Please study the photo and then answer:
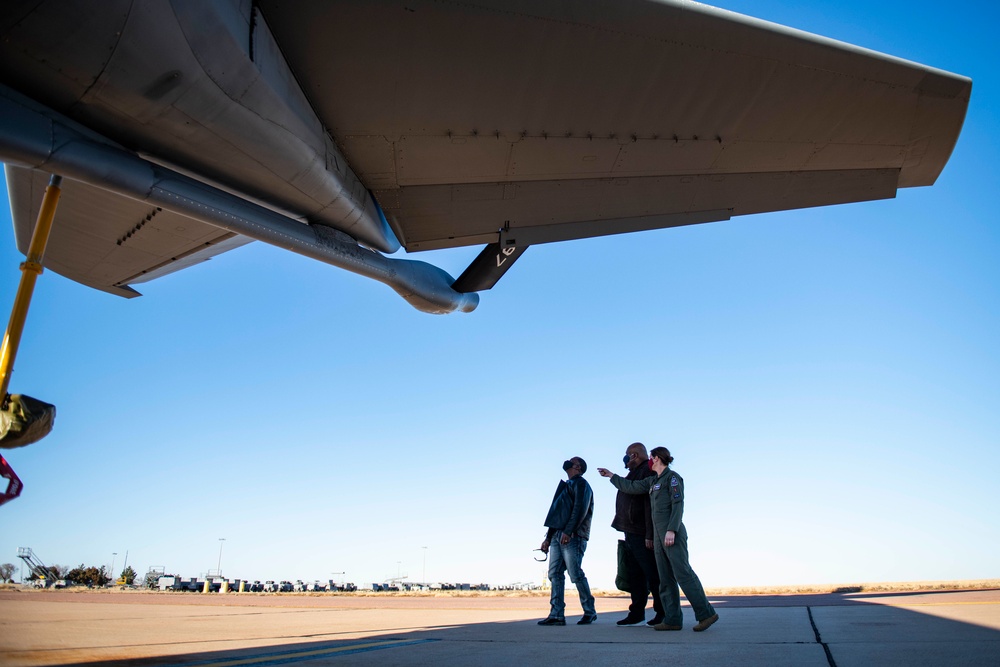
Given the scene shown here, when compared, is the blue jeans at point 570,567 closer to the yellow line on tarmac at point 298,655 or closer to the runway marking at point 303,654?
the runway marking at point 303,654

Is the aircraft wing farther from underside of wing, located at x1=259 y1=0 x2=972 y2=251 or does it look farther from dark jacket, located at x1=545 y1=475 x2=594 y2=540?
dark jacket, located at x1=545 y1=475 x2=594 y2=540

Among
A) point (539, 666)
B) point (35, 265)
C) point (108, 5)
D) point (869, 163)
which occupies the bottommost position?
point (539, 666)

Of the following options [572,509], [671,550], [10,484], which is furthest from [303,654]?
[572,509]

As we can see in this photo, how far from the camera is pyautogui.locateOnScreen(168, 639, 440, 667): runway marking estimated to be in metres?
3.05

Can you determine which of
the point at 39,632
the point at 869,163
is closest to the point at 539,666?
the point at 39,632

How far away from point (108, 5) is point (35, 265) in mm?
1443

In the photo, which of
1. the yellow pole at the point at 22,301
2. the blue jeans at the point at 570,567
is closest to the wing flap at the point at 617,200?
the blue jeans at the point at 570,567

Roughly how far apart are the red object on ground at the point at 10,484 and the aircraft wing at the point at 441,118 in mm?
1905

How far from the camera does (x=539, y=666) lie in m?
3.00

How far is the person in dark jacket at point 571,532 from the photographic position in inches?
224

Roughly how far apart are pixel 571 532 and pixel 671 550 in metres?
1.03

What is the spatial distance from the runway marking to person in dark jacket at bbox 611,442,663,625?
2067mm

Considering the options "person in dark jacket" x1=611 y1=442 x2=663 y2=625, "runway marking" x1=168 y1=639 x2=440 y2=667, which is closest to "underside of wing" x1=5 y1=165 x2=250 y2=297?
"runway marking" x1=168 y1=639 x2=440 y2=667

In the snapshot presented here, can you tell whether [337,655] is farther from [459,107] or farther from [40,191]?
[40,191]
